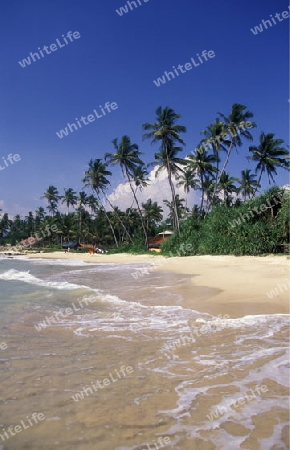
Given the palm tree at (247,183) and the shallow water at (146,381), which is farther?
the palm tree at (247,183)

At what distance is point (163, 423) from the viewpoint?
287 cm

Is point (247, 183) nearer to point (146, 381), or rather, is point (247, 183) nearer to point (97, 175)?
point (97, 175)

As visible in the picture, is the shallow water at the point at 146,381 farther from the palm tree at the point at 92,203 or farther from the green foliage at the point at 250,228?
the palm tree at the point at 92,203

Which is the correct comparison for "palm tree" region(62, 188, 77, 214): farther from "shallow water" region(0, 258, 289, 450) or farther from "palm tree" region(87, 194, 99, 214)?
"shallow water" region(0, 258, 289, 450)

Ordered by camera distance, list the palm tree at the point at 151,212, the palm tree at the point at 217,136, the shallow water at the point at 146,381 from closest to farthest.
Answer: the shallow water at the point at 146,381 → the palm tree at the point at 217,136 → the palm tree at the point at 151,212

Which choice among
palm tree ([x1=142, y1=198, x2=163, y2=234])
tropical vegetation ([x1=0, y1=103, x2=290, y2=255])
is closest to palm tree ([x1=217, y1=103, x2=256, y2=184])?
tropical vegetation ([x1=0, y1=103, x2=290, y2=255])

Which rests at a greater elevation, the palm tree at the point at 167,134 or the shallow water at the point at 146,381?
the palm tree at the point at 167,134

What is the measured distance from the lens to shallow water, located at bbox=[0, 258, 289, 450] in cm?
271

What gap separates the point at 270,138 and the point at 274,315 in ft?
103

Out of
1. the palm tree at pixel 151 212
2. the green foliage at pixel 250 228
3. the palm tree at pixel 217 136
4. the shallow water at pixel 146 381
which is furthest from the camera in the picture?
the palm tree at pixel 151 212

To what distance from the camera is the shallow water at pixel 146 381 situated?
2.71 meters

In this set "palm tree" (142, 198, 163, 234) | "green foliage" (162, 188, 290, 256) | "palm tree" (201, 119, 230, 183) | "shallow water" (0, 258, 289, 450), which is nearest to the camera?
"shallow water" (0, 258, 289, 450)

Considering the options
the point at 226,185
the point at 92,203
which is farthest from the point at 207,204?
the point at 92,203

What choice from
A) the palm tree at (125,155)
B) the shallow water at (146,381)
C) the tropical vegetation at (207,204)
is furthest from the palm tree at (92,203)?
the shallow water at (146,381)
